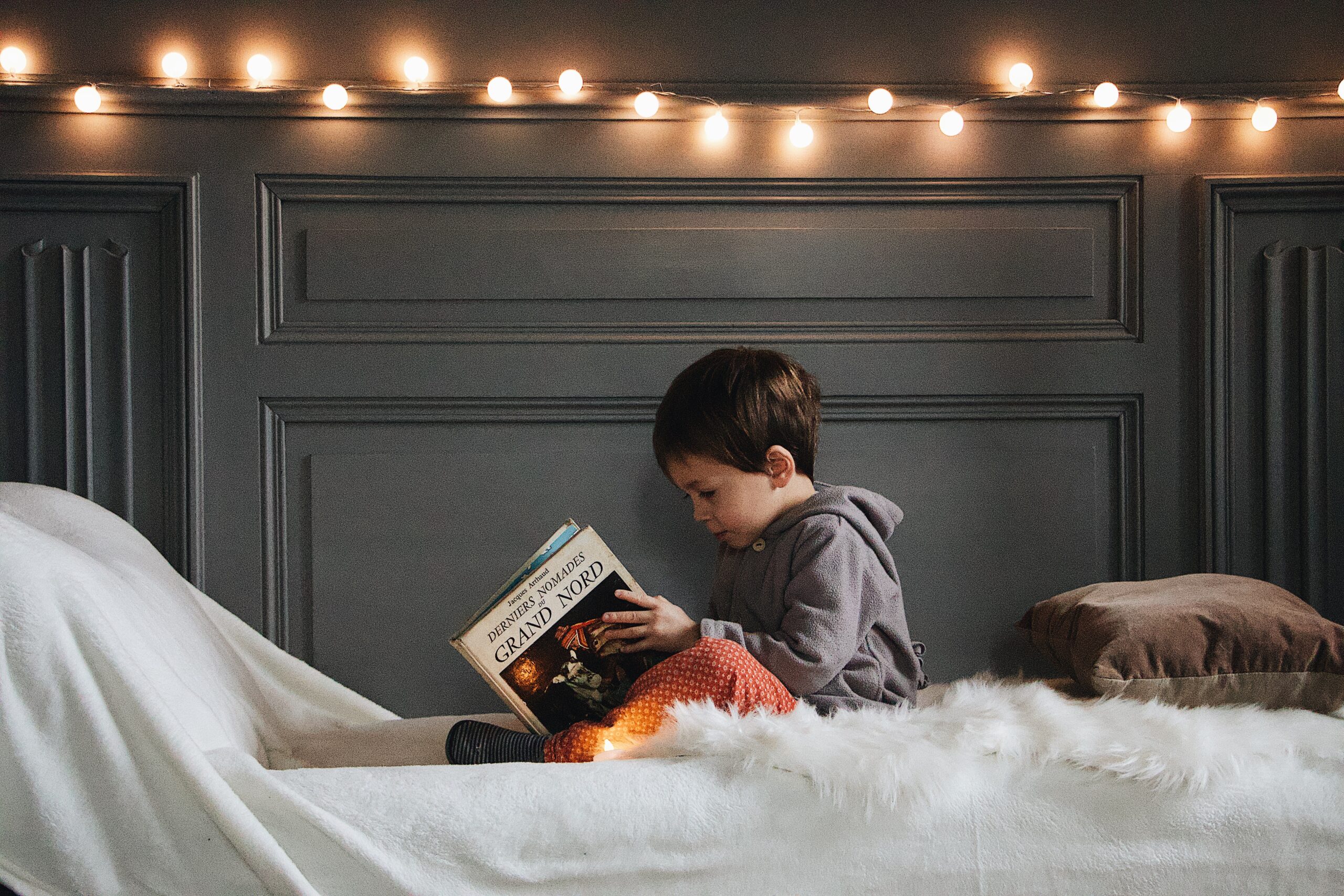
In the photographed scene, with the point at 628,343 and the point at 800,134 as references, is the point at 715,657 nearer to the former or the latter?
the point at 628,343

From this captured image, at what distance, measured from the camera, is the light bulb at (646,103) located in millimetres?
1360

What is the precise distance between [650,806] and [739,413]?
0.45 metres

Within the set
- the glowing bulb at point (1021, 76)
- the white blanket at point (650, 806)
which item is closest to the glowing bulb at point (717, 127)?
the glowing bulb at point (1021, 76)

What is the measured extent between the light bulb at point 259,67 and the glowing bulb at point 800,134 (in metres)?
0.76

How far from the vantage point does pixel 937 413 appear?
1401 millimetres

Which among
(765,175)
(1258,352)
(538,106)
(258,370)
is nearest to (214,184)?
(258,370)

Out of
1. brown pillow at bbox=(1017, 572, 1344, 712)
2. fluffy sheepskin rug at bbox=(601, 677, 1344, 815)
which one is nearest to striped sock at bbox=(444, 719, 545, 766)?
fluffy sheepskin rug at bbox=(601, 677, 1344, 815)

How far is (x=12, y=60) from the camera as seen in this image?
1307 mm

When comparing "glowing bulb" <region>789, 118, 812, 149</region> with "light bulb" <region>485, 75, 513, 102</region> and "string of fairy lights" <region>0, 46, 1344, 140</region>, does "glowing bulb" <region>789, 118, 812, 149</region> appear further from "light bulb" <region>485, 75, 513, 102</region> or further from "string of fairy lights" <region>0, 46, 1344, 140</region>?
"light bulb" <region>485, 75, 513, 102</region>

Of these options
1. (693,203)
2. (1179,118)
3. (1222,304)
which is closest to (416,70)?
(693,203)

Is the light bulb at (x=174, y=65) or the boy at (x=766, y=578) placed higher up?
the light bulb at (x=174, y=65)

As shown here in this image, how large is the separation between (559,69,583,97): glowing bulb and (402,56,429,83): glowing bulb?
0.19 m

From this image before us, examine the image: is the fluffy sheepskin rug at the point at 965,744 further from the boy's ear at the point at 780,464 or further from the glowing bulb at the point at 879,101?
the glowing bulb at the point at 879,101

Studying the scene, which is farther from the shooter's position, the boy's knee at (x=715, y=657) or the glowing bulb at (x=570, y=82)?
the glowing bulb at (x=570, y=82)
